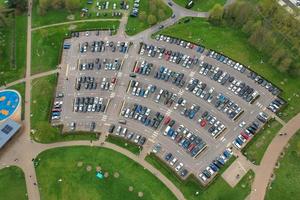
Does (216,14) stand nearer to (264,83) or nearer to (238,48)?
(238,48)

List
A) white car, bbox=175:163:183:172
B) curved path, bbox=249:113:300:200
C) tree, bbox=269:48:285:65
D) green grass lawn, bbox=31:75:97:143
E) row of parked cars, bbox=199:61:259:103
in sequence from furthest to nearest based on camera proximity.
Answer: tree, bbox=269:48:285:65, row of parked cars, bbox=199:61:259:103, green grass lawn, bbox=31:75:97:143, white car, bbox=175:163:183:172, curved path, bbox=249:113:300:200

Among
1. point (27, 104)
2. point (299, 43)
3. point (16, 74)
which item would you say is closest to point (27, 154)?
point (27, 104)

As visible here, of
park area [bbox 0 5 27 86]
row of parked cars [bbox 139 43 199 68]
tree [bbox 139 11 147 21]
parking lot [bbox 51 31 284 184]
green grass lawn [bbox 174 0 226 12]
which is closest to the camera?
parking lot [bbox 51 31 284 184]

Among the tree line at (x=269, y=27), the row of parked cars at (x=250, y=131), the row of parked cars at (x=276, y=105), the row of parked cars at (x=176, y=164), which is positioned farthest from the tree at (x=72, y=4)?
the row of parked cars at (x=276, y=105)

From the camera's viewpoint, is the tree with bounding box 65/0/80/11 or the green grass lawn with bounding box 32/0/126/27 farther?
the green grass lawn with bounding box 32/0/126/27

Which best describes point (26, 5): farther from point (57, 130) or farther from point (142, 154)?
point (142, 154)

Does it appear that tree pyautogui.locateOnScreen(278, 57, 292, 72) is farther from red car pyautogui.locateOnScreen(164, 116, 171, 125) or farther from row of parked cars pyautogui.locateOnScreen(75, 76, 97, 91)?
row of parked cars pyautogui.locateOnScreen(75, 76, 97, 91)

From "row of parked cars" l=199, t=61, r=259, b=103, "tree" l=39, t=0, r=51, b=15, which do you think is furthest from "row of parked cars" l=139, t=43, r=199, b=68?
"tree" l=39, t=0, r=51, b=15
